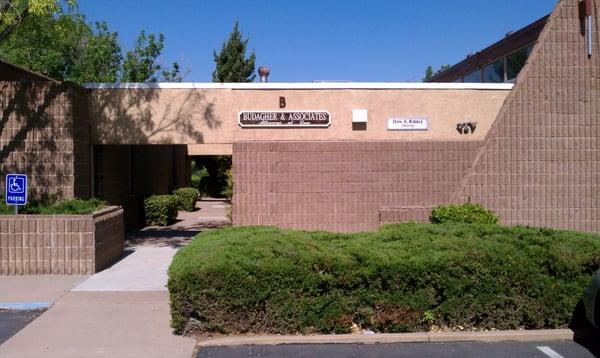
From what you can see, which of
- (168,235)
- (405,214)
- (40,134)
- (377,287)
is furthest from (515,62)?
(377,287)

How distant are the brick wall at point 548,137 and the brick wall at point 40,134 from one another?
7895mm

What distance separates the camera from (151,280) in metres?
10.5

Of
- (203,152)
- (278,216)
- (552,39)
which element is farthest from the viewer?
(203,152)

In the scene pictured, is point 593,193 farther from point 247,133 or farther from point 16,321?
point 16,321

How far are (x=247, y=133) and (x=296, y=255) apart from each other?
7648 millimetres

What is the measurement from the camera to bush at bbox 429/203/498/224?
1180 cm

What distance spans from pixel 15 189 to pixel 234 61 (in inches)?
1524

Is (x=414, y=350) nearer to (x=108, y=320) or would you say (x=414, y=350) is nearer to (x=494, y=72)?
(x=108, y=320)

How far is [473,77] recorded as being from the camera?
21.1 metres

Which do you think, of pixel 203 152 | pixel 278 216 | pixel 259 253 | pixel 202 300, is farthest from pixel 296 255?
pixel 203 152

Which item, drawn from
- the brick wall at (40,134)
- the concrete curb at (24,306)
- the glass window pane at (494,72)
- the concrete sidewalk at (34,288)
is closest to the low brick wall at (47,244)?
the concrete sidewalk at (34,288)

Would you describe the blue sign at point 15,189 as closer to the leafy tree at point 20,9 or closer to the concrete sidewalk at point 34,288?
the concrete sidewalk at point 34,288

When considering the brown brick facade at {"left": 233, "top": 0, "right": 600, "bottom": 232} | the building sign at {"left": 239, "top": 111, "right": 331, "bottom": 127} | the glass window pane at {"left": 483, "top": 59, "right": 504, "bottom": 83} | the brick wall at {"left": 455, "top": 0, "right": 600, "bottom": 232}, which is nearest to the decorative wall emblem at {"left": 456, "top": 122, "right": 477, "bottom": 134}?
the brown brick facade at {"left": 233, "top": 0, "right": 600, "bottom": 232}

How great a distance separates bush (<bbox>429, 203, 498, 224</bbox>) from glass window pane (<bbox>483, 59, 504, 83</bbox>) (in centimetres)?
796
